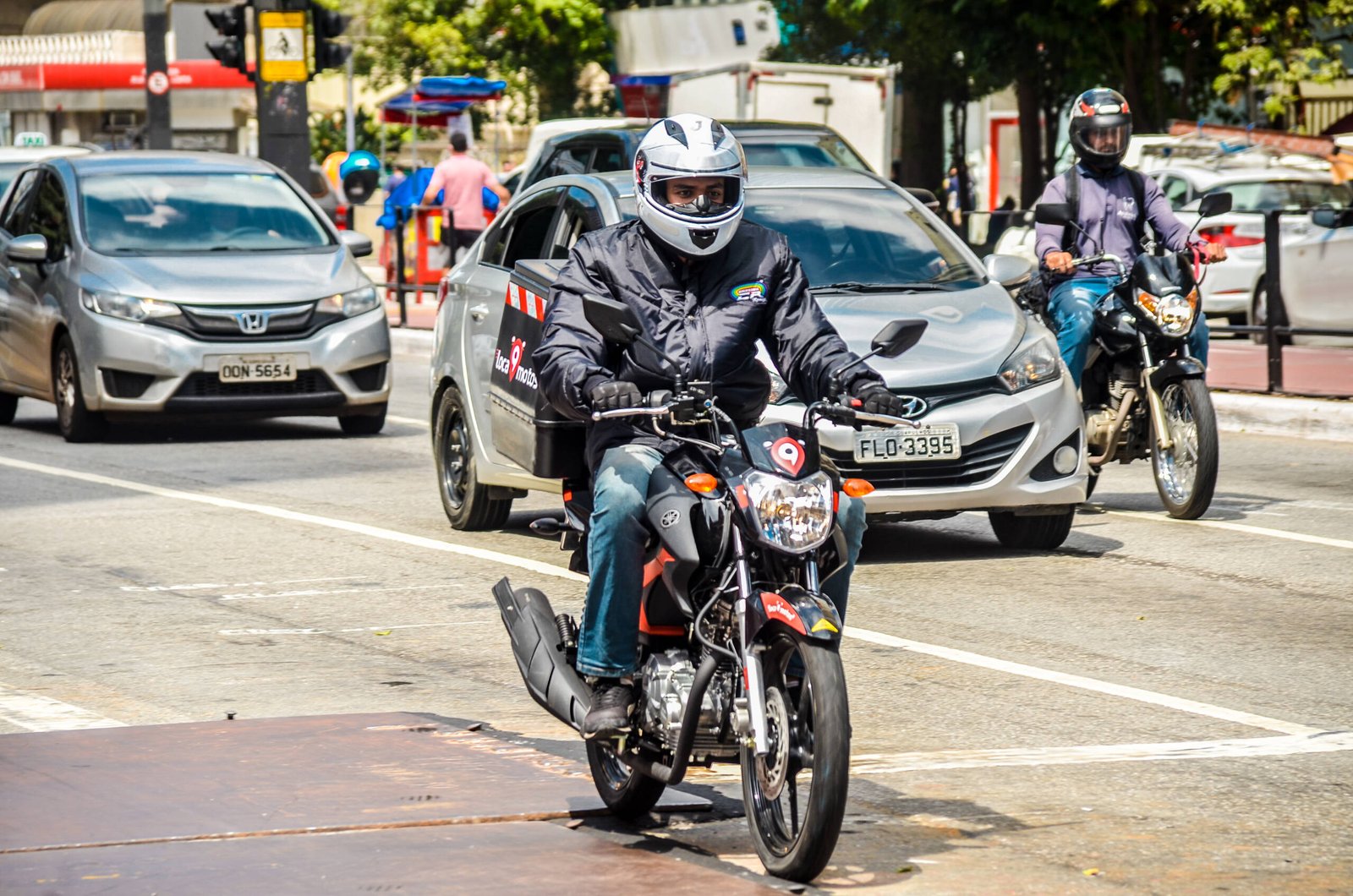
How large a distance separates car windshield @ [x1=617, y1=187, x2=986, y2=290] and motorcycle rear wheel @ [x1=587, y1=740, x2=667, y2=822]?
461cm

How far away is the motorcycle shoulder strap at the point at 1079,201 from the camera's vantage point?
10773 millimetres

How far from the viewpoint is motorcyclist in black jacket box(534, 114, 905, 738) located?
5.11 meters

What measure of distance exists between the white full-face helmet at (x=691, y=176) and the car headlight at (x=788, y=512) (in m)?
0.80

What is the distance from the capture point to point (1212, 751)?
6.07 metres

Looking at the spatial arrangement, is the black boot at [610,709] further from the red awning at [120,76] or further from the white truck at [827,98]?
the red awning at [120,76]

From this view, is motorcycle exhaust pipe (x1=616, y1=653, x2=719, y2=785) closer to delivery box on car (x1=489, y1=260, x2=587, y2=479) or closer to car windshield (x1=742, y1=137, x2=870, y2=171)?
delivery box on car (x1=489, y1=260, x2=587, y2=479)

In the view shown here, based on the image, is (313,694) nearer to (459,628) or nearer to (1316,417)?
(459,628)

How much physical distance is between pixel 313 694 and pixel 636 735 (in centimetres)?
206

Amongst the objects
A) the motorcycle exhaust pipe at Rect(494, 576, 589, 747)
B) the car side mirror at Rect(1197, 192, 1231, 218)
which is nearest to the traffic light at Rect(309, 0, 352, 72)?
the car side mirror at Rect(1197, 192, 1231, 218)

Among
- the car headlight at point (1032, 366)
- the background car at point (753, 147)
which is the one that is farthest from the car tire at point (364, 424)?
the car headlight at point (1032, 366)

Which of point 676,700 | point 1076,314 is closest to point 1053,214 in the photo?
point 1076,314

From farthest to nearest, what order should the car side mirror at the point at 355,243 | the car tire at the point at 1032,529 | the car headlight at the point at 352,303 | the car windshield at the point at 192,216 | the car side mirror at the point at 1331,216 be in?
the car side mirror at the point at 1331,216 → the car side mirror at the point at 355,243 → the car windshield at the point at 192,216 → the car headlight at the point at 352,303 → the car tire at the point at 1032,529

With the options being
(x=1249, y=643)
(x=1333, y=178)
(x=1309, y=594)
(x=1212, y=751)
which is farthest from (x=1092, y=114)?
(x=1333, y=178)

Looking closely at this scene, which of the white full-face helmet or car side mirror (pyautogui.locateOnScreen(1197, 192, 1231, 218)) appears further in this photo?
car side mirror (pyautogui.locateOnScreen(1197, 192, 1231, 218))
